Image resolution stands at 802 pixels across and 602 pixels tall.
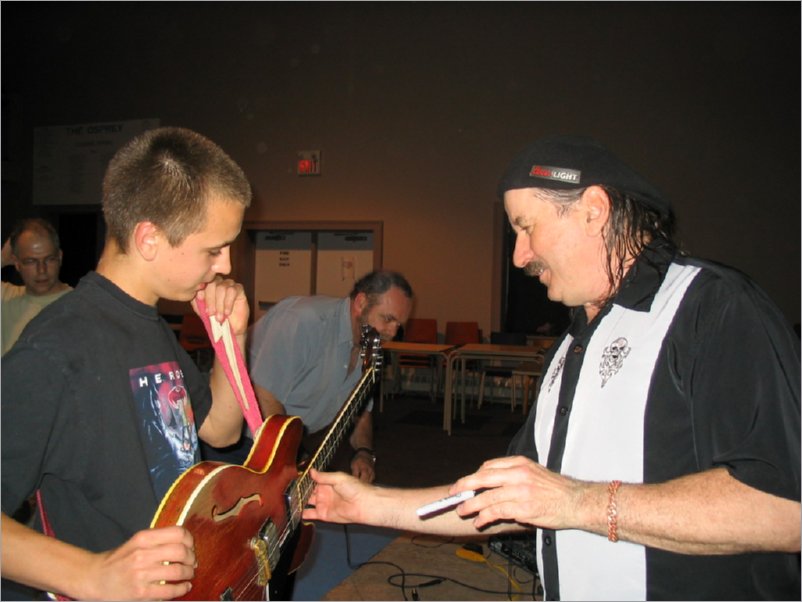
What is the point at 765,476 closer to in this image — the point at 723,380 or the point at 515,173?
the point at 723,380

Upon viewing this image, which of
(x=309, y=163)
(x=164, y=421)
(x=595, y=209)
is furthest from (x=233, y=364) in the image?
(x=309, y=163)

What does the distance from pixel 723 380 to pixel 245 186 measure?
1.17m

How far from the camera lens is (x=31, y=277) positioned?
3760 millimetres

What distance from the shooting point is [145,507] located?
4.39ft

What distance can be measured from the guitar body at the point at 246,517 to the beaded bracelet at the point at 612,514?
807 mm

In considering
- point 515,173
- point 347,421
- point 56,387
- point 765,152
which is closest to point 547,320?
point 765,152

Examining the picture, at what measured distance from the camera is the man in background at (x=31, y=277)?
12.3 ft

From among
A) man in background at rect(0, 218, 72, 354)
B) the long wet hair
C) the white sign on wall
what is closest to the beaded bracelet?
the long wet hair

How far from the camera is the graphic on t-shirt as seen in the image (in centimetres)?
141

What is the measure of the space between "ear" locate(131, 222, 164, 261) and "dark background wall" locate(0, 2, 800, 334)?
332 inches

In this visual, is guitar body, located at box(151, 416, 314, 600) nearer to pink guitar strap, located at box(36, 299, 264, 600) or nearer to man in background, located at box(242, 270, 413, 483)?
pink guitar strap, located at box(36, 299, 264, 600)

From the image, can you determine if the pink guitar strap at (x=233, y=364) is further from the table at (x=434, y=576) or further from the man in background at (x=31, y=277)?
the man in background at (x=31, y=277)

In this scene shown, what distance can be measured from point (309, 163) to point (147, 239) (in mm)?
9566

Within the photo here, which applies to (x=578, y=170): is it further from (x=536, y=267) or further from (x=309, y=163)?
(x=309, y=163)
